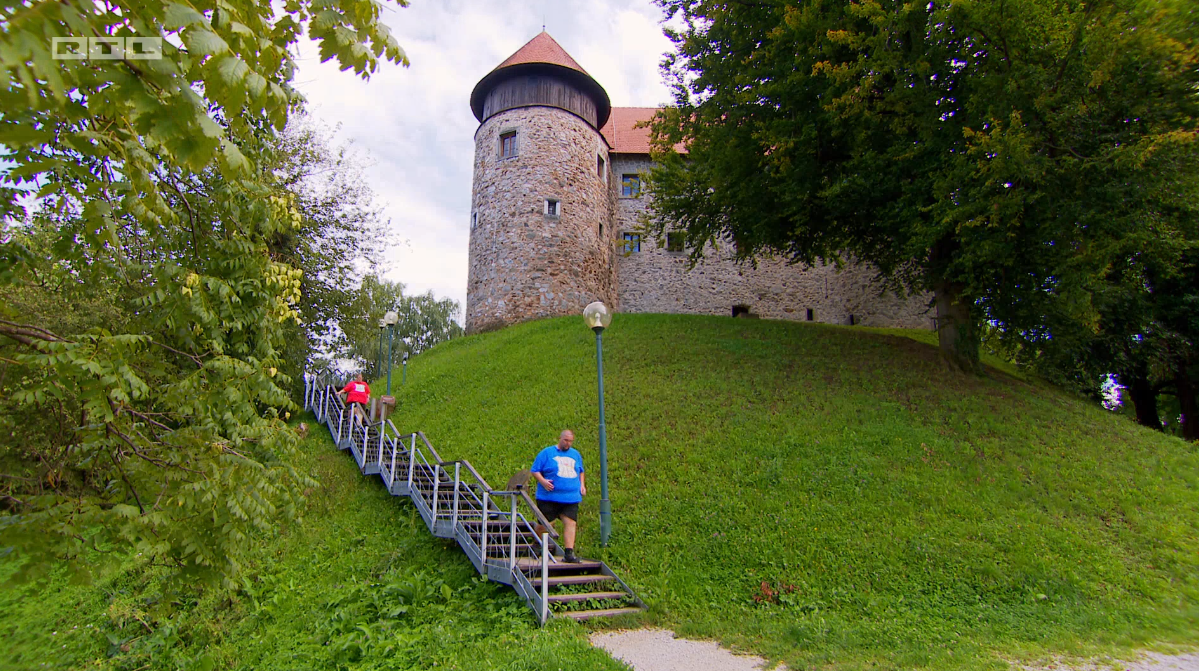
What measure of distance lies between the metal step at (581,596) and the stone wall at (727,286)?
74.5ft

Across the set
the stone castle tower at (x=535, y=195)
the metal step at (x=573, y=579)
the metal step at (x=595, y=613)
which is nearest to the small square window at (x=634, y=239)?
the stone castle tower at (x=535, y=195)

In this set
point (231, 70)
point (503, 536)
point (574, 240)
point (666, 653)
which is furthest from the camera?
point (574, 240)

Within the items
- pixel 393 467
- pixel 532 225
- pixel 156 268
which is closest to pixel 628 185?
pixel 532 225

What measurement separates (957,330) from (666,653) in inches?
494

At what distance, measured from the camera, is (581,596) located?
22.5 feet

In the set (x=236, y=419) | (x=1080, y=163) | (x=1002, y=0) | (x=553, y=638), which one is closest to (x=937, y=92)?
(x=1002, y=0)

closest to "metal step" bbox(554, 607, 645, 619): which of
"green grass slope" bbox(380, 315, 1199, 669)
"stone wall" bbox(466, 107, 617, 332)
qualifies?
"green grass slope" bbox(380, 315, 1199, 669)

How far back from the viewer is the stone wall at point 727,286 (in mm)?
29656

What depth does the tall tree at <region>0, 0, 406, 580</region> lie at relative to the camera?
6.73 feet

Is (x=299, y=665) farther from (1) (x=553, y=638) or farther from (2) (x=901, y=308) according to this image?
(2) (x=901, y=308)

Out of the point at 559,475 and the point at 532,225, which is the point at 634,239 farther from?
the point at 559,475

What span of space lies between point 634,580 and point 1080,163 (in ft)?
32.9

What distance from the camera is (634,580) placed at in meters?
7.66

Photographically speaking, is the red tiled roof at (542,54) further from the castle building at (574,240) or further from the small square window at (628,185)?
the small square window at (628,185)
